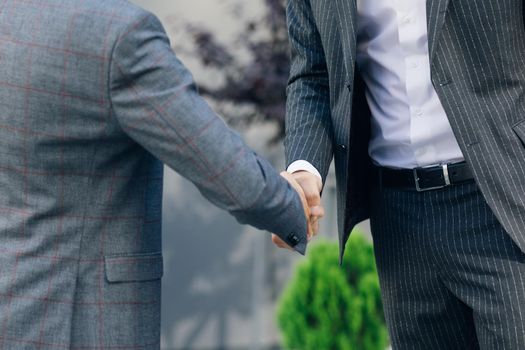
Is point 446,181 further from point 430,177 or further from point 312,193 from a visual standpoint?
point 312,193

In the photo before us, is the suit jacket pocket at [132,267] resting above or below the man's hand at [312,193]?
below

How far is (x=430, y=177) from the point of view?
9.19ft

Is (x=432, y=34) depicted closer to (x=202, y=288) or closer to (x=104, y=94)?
(x=104, y=94)

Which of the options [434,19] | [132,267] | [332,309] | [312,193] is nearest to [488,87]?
[434,19]

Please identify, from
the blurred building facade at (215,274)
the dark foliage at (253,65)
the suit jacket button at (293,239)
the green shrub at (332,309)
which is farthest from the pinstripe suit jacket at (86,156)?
the blurred building facade at (215,274)

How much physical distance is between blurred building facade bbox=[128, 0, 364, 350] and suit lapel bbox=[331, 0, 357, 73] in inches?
193

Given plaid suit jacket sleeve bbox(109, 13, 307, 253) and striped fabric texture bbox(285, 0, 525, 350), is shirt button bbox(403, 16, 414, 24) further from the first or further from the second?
plaid suit jacket sleeve bbox(109, 13, 307, 253)

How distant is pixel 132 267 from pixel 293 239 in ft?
1.27

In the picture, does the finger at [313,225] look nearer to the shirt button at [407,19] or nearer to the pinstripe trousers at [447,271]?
the pinstripe trousers at [447,271]

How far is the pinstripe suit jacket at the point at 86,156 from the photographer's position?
92.4 inches

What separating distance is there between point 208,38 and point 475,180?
14.7 ft

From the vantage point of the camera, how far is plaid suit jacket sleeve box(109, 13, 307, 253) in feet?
7.66

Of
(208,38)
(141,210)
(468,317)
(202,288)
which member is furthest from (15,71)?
(202,288)

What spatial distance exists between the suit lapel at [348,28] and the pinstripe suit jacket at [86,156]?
572 millimetres
